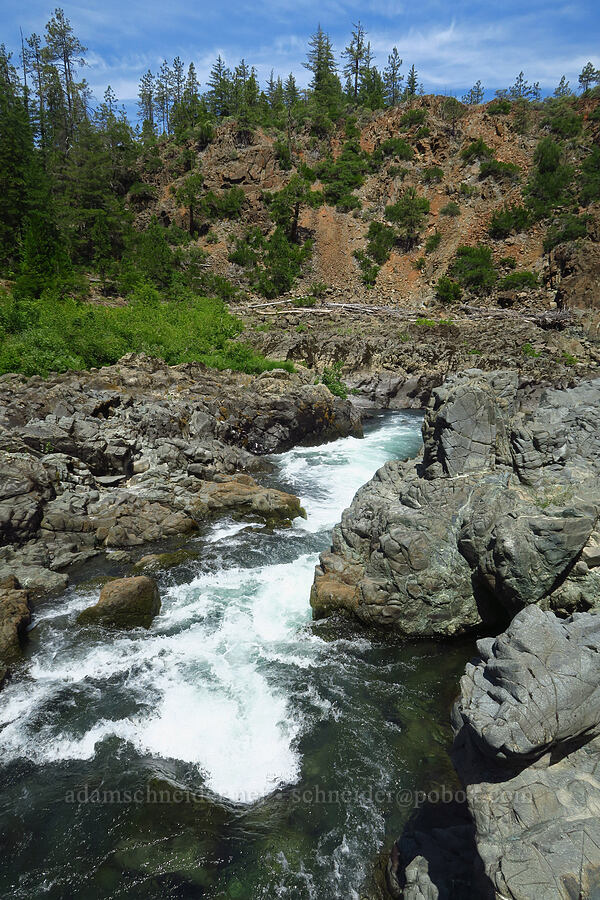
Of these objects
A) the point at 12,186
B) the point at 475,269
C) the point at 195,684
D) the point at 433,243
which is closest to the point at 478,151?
the point at 433,243

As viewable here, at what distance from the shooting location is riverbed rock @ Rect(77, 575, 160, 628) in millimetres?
9875

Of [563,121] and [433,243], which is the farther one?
[563,121]

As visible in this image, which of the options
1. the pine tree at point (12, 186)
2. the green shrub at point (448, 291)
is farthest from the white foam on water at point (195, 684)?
the green shrub at point (448, 291)

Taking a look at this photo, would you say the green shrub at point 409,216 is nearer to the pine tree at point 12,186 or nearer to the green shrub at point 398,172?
the green shrub at point 398,172

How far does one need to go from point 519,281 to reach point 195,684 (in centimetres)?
4570

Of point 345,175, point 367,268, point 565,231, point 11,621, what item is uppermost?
point 345,175

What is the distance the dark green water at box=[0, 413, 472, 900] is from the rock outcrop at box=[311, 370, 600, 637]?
823mm

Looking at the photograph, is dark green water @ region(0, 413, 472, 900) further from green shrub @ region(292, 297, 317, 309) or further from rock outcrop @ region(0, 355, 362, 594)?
green shrub @ region(292, 297, 317, 309)

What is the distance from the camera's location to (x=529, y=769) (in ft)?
14.9

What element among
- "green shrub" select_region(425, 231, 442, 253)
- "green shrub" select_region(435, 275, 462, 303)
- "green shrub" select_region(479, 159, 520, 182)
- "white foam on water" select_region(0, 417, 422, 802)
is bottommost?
"white foam on water" select_region(0, 417, 422, 802)

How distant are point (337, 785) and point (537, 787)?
3.25m

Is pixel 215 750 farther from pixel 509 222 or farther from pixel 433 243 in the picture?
pixel 509 222

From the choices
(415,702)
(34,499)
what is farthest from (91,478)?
(415,702)

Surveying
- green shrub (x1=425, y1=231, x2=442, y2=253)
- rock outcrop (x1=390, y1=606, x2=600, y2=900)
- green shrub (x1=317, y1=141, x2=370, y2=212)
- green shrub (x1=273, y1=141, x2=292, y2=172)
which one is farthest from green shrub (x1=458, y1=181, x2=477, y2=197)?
rock outcrop (x1=390, y1=606, x2=600, y2=900)
